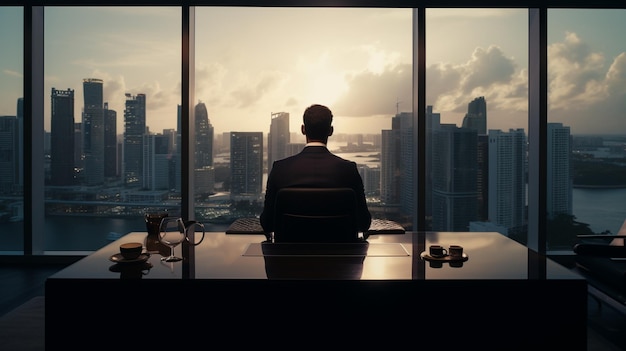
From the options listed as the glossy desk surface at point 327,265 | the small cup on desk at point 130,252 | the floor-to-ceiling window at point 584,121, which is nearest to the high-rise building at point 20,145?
the glossy desk surface at point 327,265

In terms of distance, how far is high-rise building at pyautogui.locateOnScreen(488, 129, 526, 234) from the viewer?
4.86 m

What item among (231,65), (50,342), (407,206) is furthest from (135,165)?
(50,342)

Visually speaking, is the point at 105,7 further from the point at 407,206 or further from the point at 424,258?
the point at 424,258

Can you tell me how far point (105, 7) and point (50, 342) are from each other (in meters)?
3.98

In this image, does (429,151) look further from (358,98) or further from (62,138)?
(62,138)

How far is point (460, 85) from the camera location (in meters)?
4.82

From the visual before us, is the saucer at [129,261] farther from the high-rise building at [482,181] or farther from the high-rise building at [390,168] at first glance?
the high-rise building at [482,181]

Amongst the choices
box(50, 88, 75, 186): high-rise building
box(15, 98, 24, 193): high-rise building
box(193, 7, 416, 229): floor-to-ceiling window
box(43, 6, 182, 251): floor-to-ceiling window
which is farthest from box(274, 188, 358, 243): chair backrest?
box(15, 98, 24, 193): high-rise building

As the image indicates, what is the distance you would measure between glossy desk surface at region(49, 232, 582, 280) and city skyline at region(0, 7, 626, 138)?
267cm

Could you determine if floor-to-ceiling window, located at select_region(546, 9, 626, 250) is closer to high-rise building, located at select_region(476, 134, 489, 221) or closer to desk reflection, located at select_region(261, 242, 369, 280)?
high-rise building, located at select_region(476, 134, 489, 221)

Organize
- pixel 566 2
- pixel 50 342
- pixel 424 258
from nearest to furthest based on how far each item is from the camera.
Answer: pixel 50 342
pixel 424 258
pixel 566 2

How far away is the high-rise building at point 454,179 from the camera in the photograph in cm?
489

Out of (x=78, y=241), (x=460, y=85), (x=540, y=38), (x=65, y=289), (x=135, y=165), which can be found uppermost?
(x=540, y=38)

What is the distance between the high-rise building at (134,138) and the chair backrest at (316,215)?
3.10m
